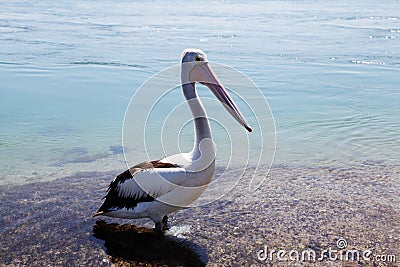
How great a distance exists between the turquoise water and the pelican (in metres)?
2.17

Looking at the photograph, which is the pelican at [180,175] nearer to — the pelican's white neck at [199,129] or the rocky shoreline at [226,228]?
the pelican's white neck at [199,129]

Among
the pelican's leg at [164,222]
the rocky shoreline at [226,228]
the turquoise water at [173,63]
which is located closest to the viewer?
the rocky shoreline at [226,228]

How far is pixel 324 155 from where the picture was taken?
7.07m

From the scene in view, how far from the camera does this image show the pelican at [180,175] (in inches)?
167

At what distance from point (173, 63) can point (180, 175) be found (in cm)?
886

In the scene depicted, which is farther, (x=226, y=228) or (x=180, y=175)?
(x=226, y=228)

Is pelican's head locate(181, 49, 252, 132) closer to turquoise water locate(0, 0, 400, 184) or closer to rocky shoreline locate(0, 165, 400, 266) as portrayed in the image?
rocky shoreline locate(0, 165, 400, 266)

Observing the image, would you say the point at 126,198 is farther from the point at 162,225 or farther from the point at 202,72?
the point at 202,72

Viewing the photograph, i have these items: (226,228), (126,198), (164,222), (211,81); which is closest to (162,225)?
(164,222)

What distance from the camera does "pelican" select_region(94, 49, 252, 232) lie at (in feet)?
13.9

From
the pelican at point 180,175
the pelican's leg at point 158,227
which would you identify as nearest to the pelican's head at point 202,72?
the pelican at point 180,175

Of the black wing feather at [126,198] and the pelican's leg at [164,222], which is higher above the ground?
the black wing feather at [126,198]

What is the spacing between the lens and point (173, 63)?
12812 millimetres

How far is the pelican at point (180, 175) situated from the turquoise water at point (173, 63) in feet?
7.13
